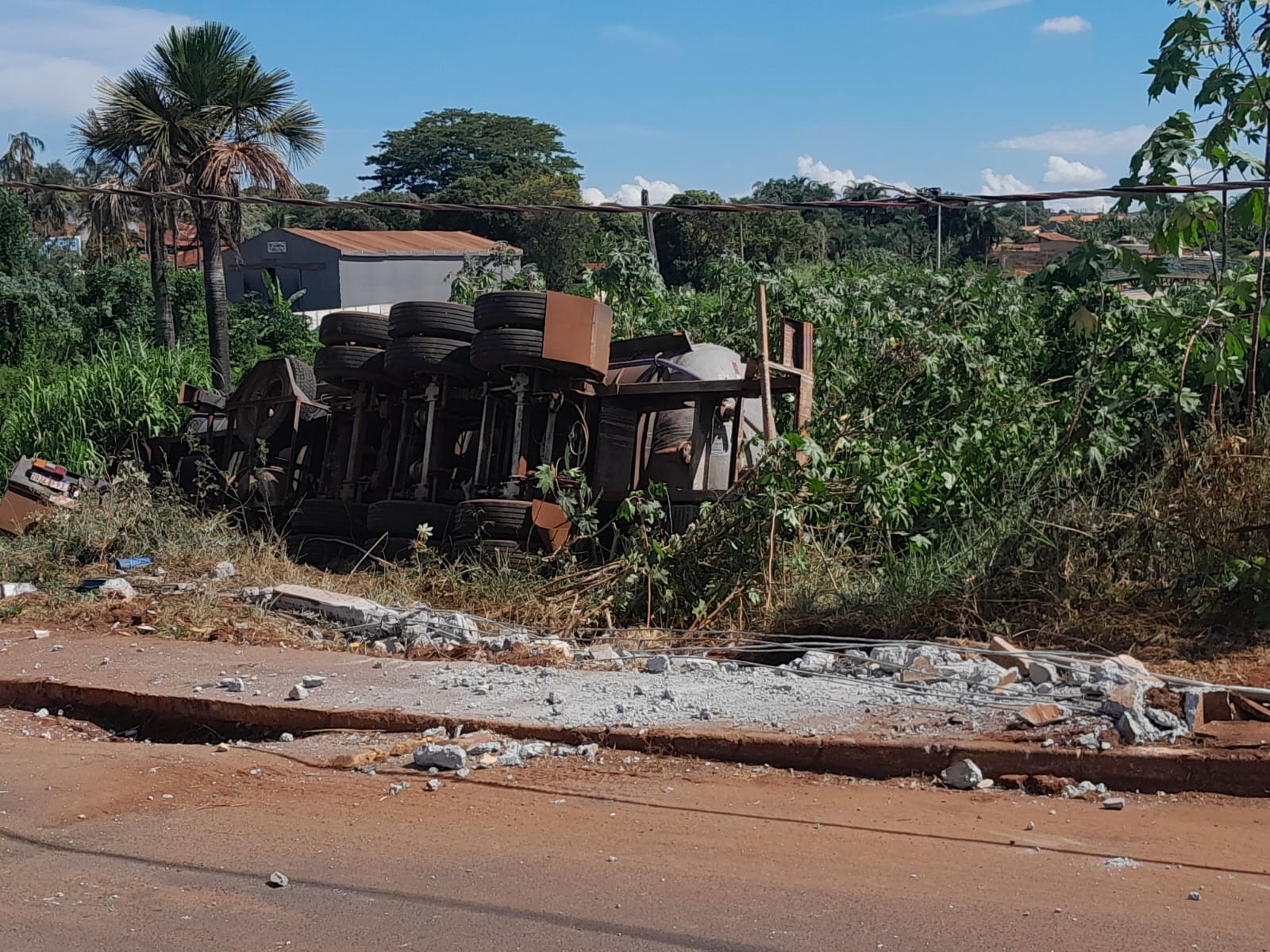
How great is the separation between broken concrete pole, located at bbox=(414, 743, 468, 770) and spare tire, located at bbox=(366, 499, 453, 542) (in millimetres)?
4853

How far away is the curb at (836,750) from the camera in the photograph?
5.81m

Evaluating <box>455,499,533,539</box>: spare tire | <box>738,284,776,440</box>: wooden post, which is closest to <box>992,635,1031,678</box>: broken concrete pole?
<box>738,284,776,440</box>: wooden post

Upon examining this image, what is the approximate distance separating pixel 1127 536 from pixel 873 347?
14.4 ft

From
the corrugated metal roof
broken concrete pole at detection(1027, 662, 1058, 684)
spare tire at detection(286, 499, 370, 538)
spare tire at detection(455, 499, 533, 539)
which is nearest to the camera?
broken concrete pole at detection(1027, 662, 1058, 684)

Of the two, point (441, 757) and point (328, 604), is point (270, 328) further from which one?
point (441, 757)

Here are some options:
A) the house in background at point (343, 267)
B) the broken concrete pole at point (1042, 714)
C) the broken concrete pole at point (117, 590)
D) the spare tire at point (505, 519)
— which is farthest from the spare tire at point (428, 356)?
the house in background at point (343, 267)

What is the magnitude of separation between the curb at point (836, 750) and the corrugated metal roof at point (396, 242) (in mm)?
41042

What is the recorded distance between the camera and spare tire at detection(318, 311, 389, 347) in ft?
42.5

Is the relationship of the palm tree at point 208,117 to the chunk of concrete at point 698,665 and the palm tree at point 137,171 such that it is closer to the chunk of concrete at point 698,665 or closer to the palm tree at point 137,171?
the palm tree at point 137,171

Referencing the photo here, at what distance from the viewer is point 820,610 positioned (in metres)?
8.80

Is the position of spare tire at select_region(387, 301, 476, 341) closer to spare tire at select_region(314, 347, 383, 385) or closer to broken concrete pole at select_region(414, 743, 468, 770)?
spare tire at select_region(314, 347, 383, 385)

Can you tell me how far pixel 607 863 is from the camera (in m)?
5.03

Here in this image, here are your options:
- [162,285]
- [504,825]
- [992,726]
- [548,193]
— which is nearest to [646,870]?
[504,825]

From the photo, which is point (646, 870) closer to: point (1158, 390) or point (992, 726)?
point (992, 726)
